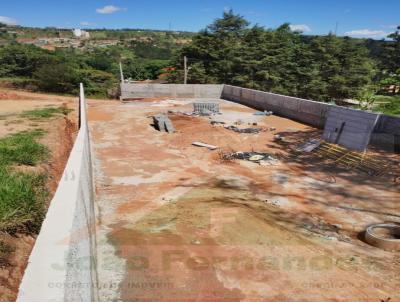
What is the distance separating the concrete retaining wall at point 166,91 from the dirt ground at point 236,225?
1328 cm

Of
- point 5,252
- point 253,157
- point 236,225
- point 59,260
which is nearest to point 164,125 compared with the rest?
point 253,157

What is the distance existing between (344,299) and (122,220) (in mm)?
3764

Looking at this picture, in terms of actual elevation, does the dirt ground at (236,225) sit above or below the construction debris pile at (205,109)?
below

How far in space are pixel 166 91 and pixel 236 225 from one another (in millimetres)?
20251

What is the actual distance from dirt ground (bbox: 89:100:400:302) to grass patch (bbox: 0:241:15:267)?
116cm

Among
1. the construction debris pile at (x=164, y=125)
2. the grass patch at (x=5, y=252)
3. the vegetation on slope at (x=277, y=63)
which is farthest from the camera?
the vegetation on slope at (x=277, y=63)

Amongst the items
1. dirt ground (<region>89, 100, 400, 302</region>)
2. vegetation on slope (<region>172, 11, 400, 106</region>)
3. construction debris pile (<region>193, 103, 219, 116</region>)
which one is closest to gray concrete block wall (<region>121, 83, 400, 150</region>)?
dirt ground (<region>89, 100, 400, 302</region>)

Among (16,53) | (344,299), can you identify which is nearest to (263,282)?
(344,299)

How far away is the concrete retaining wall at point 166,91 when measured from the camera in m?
24.9

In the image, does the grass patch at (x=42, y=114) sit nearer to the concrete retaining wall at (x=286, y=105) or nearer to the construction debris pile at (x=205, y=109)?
the construction debris pile at (x=205, y=109)

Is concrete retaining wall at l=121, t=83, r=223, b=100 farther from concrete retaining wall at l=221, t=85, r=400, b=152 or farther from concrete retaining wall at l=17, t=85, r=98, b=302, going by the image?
concrete retaining wall at l=17, t=85, r=98, b=302

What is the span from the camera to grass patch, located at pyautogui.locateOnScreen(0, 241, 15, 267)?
4.34m

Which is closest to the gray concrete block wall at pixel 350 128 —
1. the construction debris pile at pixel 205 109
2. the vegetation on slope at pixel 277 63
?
the construction debris pile at pixel 205 109

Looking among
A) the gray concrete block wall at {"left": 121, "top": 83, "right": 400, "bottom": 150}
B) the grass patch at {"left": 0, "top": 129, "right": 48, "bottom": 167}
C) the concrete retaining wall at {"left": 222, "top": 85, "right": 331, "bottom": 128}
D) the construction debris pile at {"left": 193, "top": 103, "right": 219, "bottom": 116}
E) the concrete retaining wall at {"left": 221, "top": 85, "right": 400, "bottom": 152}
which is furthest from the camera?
the construction debris pile at {"left": 193, "top": 103, "right": 219, "bottom": 116}
